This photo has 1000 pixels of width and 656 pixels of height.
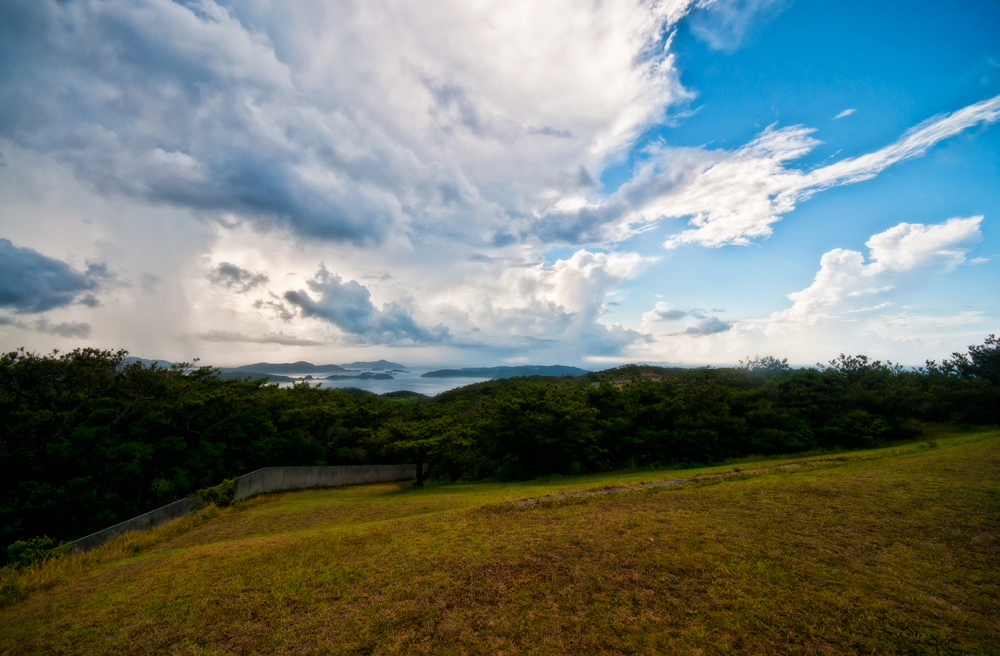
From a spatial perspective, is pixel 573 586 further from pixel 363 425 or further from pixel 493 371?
pixel 493 371

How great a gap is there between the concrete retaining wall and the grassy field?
114cm

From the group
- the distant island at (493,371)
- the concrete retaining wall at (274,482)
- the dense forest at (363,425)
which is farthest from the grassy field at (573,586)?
the distant island at (493,371)

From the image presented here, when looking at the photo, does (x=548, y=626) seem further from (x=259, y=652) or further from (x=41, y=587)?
(x=41, y=587)

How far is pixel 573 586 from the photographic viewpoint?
5105 millimetres

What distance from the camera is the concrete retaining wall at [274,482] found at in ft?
31.6

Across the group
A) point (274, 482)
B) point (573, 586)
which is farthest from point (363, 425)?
point (573, 586)

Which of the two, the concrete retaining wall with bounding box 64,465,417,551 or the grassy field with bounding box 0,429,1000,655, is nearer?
the grassy field with bounding box 0,429,1000,655

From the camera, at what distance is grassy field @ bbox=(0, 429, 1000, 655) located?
13.5 feet

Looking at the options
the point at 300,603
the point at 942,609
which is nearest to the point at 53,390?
the point at 300,603

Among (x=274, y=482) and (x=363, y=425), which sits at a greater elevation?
(x=363, y=425)

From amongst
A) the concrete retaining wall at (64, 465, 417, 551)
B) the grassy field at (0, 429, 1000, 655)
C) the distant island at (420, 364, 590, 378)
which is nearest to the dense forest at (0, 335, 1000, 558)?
the concrete retaining wall at (64, 465, 417, 551)

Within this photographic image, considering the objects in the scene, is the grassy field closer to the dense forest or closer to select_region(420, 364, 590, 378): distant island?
the dense forest

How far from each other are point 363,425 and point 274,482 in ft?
22.9

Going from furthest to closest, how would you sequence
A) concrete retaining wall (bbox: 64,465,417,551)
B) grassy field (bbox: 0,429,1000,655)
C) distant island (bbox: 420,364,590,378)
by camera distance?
distant island (bbox: 420,364,590,378) → concrete retaining wall (bbox: 64,465,417,551) → grassy field (bbox: 0,429,1000,655)
